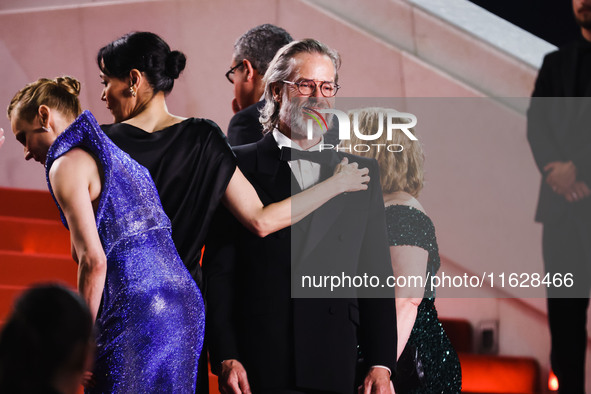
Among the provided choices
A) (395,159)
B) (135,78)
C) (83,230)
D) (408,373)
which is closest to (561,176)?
(395,159)

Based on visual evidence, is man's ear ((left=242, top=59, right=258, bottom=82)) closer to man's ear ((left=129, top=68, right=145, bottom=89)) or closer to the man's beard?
the man's beard

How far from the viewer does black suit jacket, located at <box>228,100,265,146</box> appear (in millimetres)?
3275

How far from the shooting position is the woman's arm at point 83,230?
204 cm

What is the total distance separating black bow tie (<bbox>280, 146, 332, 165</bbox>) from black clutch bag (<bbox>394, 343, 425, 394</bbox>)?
0.71 m

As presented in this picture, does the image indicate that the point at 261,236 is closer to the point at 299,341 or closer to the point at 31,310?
the point at 299,341

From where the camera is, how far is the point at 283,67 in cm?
261

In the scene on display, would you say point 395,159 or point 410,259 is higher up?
point 395,159

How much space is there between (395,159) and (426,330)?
1.94 ft

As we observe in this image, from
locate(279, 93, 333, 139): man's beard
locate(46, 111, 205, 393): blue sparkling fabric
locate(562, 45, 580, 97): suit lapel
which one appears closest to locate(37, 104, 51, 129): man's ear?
locate(46, 111, 205, 393): blue sparkling fabric

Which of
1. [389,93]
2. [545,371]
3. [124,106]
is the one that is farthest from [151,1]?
[124,106]

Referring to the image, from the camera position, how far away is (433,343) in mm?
2797

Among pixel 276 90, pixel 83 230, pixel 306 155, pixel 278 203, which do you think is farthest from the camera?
pixel 276 90

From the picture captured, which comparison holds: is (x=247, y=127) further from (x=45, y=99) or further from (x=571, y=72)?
(x=571, y=72)

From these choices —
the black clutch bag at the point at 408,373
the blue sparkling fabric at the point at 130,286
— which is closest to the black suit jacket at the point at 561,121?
the black clutch bag at the point at 408,373
